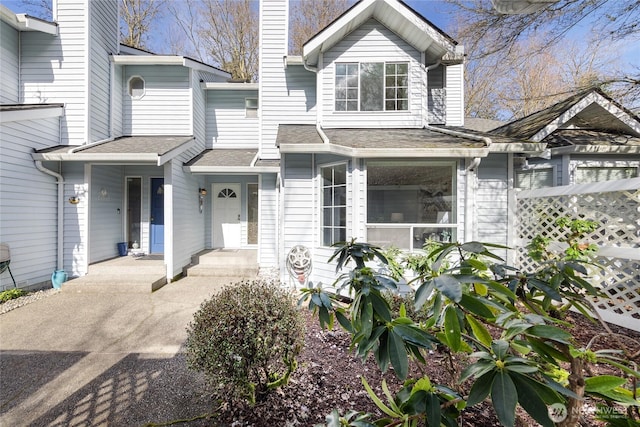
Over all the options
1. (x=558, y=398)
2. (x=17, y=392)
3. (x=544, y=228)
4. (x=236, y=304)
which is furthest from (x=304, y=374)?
(x=544, y=228)

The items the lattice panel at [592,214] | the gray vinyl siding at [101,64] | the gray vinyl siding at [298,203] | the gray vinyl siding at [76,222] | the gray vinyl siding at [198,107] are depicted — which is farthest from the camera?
the gray vinyl siding at [198,107]

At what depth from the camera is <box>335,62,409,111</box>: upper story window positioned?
6414mm

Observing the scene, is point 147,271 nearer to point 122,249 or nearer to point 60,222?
point 122,249

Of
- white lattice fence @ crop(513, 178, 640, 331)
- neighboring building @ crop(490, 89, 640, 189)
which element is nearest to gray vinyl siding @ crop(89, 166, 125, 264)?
white lattice fence @ crop(513, 178, 640, 331)

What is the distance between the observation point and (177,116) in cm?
808

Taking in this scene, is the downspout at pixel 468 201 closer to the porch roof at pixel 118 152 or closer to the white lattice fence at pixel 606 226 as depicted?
the white lattice fence at pixel 606 226

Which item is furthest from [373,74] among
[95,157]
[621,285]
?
[95,157]

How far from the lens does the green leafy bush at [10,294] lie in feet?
17.3

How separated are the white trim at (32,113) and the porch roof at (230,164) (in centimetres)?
293

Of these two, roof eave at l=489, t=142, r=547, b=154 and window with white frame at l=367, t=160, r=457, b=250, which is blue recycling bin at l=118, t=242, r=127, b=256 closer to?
window with white frame at l=367, t=160, r=457, b=250

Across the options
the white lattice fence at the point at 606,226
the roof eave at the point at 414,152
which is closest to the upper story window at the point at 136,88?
the roof eave at the point at 414,152

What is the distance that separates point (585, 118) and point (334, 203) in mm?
6628

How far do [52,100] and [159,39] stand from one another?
1045 centimetres

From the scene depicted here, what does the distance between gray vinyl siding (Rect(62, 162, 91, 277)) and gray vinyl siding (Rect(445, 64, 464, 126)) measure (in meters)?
9.51
